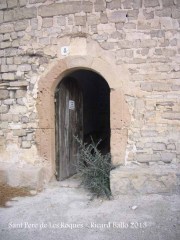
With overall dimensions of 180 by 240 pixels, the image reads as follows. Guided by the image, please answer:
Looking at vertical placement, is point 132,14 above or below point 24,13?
below

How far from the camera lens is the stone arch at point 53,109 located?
4727 mm

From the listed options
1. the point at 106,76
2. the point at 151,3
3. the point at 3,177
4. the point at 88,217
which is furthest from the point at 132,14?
the point at 3,177

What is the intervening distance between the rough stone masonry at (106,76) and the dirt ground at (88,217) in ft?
0.96

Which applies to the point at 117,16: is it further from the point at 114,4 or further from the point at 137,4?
the point at 137,4

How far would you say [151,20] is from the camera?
4.66 meters

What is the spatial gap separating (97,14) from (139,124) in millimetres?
1931

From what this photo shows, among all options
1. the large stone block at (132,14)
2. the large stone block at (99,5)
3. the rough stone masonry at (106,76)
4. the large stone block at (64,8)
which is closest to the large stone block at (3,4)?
the rough stone masonry at (106,76)

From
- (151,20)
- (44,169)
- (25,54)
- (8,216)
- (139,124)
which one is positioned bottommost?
(8,216)

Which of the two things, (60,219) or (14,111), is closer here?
(60,219)

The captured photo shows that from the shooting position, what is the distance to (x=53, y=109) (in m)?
5.19

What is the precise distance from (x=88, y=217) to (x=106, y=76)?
2202 millimetres

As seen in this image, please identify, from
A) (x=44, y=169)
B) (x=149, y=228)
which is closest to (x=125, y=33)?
(x=44, y=169)

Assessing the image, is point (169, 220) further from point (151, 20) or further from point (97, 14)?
point (97, 14)

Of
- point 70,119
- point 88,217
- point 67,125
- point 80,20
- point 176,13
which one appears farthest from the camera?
point 70,119
